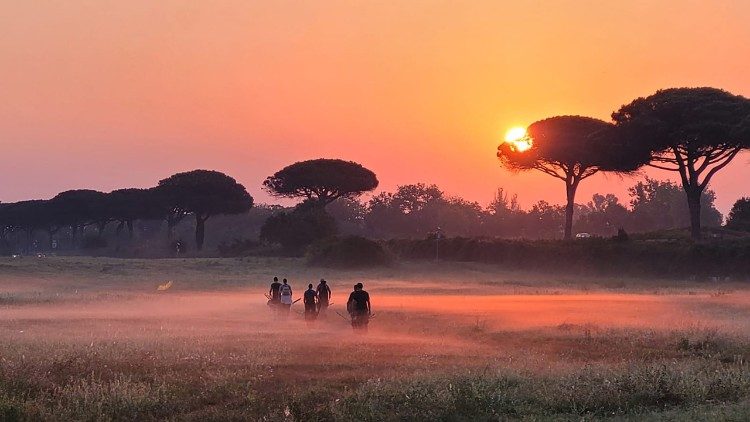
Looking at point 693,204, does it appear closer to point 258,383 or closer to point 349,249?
point 349,249

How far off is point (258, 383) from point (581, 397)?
18.8 feet

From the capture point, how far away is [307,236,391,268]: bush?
243 ft

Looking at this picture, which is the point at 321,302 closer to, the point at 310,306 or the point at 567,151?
the point at 310,306

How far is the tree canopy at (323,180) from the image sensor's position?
100 m

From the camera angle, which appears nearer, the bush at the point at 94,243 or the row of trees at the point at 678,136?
the row of trees at the point at 678,136

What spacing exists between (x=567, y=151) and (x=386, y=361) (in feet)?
210

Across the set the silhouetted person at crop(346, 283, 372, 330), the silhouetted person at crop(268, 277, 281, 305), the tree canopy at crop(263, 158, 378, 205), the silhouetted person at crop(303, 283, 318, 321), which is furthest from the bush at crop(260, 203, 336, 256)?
the silhouetted person at crop(346, 283, 372, 330)

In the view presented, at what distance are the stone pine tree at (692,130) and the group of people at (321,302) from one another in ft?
142

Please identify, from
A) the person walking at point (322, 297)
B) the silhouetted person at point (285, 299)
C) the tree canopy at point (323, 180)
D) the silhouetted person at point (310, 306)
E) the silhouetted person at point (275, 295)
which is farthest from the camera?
the tree canopy at point (323, 180)

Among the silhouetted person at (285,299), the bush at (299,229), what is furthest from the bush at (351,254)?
the silhouetted person at (285,299)

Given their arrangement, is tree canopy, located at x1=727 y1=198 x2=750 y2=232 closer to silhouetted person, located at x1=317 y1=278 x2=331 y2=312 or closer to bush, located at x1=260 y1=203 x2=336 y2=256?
bush, located at x1=260 y1=203 x2=336 y2=256

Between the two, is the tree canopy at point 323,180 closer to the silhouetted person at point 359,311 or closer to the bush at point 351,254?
the bush at point 351,254

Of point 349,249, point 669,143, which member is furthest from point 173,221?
point 669,143

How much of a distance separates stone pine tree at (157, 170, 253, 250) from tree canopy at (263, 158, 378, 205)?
40.6 ft
